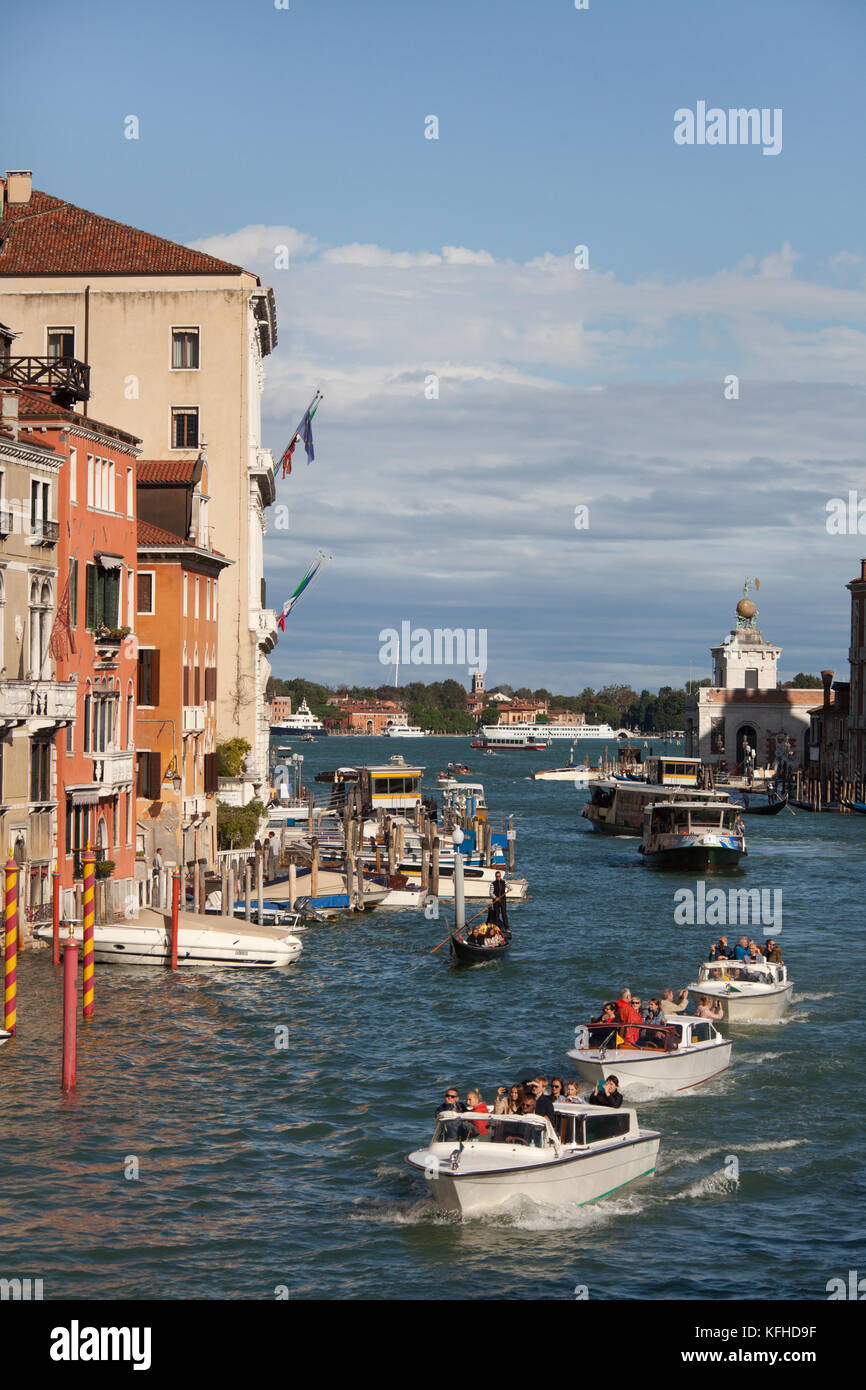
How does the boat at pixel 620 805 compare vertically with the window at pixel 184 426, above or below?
below

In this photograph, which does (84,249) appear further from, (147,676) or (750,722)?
(750,722)

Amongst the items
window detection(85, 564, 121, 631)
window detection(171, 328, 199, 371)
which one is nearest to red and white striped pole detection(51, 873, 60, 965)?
window detection(85, 564, 121, 631)

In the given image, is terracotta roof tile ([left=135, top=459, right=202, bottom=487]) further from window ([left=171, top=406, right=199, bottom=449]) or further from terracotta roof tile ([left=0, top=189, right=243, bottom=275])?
terracotta roof tile ([left=0, top=189, right=243, bottom=275])

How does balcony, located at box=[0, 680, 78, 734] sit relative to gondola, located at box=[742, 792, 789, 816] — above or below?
above

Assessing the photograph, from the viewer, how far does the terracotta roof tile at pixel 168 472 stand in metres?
58.1

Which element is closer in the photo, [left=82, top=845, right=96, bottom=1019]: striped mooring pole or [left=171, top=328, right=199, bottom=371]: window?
[left=82, top=845, right=96, bottom=1019]: striped mooring pole

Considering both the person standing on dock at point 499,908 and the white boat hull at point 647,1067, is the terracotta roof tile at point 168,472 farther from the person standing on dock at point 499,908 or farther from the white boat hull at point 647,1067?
the white boat hull at point 647,1067

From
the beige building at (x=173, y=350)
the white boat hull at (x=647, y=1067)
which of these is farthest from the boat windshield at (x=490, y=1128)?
the beige building at (x=173, y=350)

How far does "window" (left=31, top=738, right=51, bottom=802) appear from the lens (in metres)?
42.1

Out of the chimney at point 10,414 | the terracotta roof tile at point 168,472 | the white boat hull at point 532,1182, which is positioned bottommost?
the white boat hull at point 532,1182

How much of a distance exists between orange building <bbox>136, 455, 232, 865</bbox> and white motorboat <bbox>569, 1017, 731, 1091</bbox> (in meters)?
22.1

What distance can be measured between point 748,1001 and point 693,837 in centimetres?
4002

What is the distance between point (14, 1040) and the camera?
33.8 metres

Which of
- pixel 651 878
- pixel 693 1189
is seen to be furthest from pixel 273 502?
pixel 693 1189
